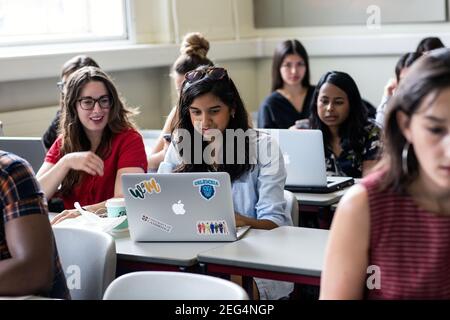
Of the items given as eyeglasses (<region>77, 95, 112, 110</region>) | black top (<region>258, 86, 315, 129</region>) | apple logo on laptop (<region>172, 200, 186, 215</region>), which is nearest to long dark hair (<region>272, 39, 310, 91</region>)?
black top (<region>258, 86, 315, 129</region>)

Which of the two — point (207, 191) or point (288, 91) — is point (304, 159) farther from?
point (288, 91)

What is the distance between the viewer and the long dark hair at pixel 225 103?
332cm

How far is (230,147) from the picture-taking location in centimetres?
329

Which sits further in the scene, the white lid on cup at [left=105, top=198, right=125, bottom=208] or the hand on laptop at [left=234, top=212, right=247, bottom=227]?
the white lid on cup at [left=105, top=198, right=125, bottom=208]

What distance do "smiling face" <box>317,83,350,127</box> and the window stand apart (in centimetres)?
234

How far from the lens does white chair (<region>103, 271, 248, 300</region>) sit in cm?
214

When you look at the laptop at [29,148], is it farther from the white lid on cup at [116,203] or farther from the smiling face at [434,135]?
the smiling face at [434,135]

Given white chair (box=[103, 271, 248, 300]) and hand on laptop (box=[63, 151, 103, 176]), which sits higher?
hand on laptop (box=[63, 151, 103, 176])

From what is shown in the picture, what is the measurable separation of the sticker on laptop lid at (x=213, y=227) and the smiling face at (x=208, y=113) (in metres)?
0.49

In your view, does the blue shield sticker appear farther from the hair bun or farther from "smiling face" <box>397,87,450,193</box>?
the hair bun

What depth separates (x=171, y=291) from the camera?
7.17 ft

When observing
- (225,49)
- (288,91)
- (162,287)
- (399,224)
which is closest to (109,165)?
(162,287)

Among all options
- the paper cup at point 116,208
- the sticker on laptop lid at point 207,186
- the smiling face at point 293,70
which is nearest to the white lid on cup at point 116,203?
the paper cup at point 116,208

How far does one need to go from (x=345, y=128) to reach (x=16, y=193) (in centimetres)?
240
